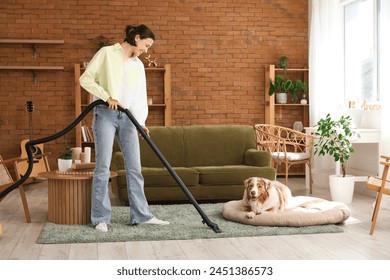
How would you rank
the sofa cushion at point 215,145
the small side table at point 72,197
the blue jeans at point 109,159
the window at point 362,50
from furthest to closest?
the window at point 362,50
the sofa cushion at point 215,145
the small side table at point 72,197
the blue jeans at point 109,159

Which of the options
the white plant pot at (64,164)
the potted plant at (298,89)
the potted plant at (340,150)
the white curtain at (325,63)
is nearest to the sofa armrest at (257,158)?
the potted plant at (340,150)

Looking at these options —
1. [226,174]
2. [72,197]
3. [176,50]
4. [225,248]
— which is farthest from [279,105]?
[225,248]

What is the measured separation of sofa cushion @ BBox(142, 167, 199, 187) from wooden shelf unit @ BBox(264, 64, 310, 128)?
303 centimetres

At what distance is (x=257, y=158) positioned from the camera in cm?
699

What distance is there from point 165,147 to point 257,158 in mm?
1081

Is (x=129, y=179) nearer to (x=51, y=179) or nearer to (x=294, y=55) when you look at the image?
(x=51, y=179)

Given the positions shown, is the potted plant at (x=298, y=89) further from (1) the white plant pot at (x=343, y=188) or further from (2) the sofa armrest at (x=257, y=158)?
(1) the white plant pot at (x=343, y=188)

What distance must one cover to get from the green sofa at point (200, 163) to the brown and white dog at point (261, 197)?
1163 millimetres

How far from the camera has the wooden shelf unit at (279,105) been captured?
939 cm

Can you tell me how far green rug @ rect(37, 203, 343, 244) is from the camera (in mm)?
4832

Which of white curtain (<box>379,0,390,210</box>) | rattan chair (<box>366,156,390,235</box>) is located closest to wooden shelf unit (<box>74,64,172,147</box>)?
white curtain (<box>379,0,390,210</box>)

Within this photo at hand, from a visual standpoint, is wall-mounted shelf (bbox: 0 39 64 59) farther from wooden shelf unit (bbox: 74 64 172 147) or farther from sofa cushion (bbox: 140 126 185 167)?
sofa cushion (bbox: 140 126 185 167)
